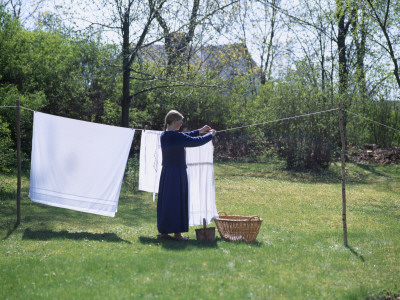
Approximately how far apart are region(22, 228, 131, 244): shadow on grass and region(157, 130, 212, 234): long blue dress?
63cm

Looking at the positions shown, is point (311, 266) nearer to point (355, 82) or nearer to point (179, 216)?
point (179, 216)

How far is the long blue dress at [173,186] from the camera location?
640 cm

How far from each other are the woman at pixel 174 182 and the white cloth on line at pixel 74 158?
0.87 meters

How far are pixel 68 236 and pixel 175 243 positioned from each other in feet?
5.45

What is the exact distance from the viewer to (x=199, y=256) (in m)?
5.48

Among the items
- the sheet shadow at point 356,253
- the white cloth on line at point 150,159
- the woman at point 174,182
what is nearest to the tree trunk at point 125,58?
the white cloth on line at point 150,159

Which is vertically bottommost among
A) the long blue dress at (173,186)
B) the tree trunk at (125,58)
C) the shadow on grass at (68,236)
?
the shadow on grass at (68,236)

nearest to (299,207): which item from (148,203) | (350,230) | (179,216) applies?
(350,230)

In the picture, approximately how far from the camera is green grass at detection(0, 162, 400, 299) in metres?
4.38

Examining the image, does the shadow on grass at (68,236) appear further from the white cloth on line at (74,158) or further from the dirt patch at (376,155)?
the dirt patch at (376,155)

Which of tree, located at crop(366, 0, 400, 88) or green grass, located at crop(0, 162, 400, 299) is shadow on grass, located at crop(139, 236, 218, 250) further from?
tree, located at crop(366, 0, 400, 88)

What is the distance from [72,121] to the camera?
708cm

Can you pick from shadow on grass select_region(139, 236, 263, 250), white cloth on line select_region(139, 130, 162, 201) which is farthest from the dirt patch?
→ shadow on grass select_region(139, 236, 263, 250)

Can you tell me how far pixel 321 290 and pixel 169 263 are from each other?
1661 millimetres
